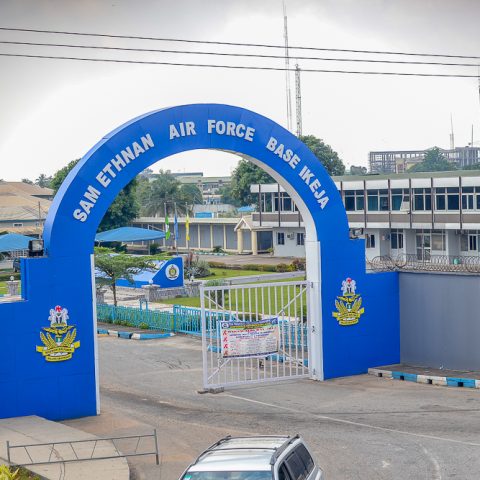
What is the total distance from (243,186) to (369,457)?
238 feet

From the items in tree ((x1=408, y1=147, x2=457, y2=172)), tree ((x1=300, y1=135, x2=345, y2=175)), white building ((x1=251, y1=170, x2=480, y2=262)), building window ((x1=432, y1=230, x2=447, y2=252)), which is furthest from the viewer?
tree ((x1=408, y1=147, x2=457, y2=172))

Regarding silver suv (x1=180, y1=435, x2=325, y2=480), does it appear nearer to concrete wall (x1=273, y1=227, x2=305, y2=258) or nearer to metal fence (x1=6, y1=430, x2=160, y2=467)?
metal fence (x1=6, y1=430, x2=160, y2=467)

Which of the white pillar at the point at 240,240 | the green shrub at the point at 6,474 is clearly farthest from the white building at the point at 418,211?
the green shrub at the point at 6,474

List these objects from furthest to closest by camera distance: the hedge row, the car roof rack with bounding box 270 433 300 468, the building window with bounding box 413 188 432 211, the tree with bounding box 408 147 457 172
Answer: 1. the tree with bounding box 408 147 457 172
2. the hedge row
3. the building window with bounding box 413 188 432 211
4. the car roof rack with bounding box 270 433 300 468

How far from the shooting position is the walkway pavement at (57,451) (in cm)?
1366

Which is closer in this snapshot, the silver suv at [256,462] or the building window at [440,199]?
the silver suv at [256,462]

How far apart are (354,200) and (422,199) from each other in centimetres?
558

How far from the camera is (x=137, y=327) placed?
108ft

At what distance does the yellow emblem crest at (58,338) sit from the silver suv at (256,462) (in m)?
7.41

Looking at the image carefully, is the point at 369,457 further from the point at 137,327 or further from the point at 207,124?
the point at 137,327

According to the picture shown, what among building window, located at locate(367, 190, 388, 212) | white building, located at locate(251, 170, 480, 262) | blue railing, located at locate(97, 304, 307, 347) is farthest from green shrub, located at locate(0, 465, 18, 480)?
building window, located at locate(367, 190, 388, 212)

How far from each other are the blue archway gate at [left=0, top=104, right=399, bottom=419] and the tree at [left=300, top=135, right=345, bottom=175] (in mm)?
69573

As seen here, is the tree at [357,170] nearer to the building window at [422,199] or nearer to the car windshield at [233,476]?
the building window at [422,199]

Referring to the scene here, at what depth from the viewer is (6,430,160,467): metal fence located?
46.4 feet
